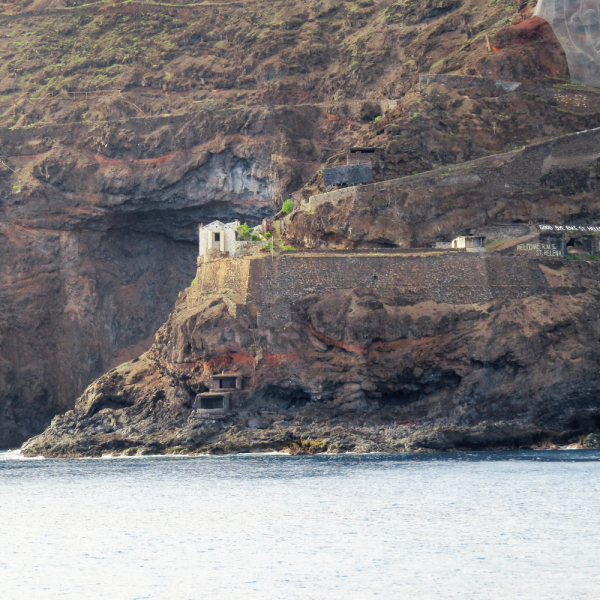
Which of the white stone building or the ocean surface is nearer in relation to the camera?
the ocean surface

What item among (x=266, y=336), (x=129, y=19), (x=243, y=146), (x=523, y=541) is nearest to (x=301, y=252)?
(x=266, y=336)

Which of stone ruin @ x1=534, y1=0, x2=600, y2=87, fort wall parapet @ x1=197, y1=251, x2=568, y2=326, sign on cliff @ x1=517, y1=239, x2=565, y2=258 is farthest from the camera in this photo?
stone ruin @ x1=534, y1=0, x2=600, y2=87

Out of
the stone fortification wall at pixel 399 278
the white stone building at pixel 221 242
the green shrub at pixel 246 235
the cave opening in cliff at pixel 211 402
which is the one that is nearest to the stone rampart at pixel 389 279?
the stone fortification wall at pixel 399 278

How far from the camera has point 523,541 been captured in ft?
170

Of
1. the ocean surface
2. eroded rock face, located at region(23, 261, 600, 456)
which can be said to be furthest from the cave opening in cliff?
the ocean surface

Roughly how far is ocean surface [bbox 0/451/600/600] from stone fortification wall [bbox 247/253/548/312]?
1396 cm

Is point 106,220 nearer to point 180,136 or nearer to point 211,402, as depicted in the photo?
point 180,136

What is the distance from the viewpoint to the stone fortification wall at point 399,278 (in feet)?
299

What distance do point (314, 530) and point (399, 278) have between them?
124ft

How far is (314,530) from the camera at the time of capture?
55.7 m

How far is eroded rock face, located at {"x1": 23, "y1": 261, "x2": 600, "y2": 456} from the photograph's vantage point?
85.4 metres

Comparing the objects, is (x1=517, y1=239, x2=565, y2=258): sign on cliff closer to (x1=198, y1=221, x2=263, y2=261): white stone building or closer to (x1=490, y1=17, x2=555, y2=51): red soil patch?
(x1=198, y1=221, x2=263, y2=261): white stone building

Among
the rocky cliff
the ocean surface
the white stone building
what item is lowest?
the ocean surface

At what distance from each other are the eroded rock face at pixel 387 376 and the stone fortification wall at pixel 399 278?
84 centimetres
